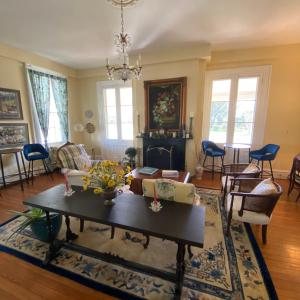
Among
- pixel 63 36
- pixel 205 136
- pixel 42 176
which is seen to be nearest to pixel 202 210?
pixel 205 136

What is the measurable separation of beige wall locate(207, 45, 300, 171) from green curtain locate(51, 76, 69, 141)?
433cm

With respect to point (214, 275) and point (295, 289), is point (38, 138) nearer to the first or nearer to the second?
point (214, 275)

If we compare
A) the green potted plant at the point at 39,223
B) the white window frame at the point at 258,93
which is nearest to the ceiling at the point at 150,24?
the white window frame at the point at 258,93

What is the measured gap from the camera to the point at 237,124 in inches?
177

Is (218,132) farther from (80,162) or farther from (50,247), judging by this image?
(50,247)

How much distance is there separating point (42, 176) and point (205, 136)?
4604 millimetres

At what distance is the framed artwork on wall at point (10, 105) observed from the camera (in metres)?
3.80

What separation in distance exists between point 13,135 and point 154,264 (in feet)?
13.9

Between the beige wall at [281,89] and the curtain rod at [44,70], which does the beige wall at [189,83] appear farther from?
the curtain rod at [44,70]

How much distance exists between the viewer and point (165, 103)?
4.48 meters

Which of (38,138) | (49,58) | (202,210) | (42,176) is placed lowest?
(42,176)

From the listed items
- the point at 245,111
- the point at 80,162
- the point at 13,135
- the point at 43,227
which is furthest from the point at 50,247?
the point at 245,111

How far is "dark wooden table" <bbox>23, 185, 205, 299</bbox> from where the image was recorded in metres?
1.32

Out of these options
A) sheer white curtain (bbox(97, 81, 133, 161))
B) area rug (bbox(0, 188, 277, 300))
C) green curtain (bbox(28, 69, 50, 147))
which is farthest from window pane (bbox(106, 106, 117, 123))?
area rug (bbox(0, 188, 277, 300))
